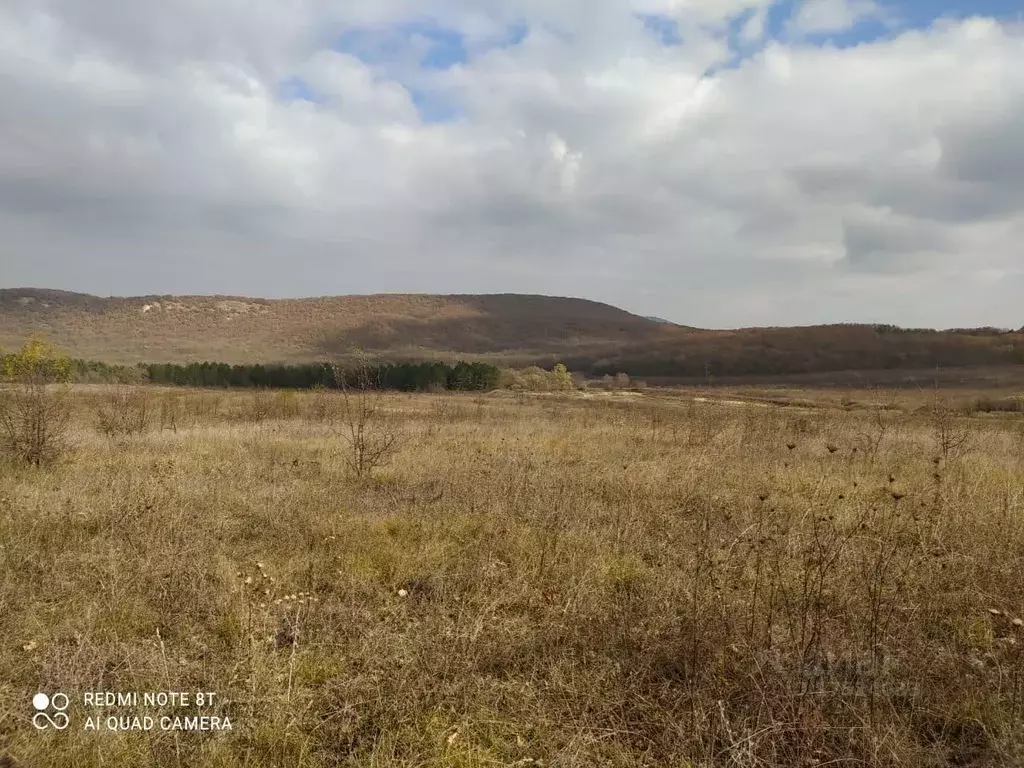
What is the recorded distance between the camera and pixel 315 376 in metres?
53.4

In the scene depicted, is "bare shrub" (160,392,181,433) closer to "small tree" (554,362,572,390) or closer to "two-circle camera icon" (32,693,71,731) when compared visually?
"two-circle camera icon" (32,693,71,731)

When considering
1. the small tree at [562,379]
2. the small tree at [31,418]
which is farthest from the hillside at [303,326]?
the small tree at [31,418]

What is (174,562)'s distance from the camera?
15.7 feet

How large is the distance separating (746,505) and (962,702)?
4322 millimetres

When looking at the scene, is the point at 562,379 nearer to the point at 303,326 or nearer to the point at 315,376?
the point at 315,376

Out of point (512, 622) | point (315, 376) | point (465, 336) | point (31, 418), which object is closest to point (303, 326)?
point (465, 336)

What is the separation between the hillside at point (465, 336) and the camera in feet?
282

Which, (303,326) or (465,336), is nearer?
(303,326)

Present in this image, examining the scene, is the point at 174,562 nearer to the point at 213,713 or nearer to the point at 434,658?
the point at 213,713

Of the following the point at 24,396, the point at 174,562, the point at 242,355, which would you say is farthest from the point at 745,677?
the point at 242,355

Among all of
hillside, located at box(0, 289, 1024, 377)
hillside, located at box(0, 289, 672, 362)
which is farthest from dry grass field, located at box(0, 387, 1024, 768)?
hillside, located at box(0, 289, 672, 362)

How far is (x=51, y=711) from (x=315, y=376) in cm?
5299

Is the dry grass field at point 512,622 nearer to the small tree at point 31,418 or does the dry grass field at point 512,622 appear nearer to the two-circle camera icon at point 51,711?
the two-circle camera icon at point 51,711

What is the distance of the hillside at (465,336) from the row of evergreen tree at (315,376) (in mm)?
27124
